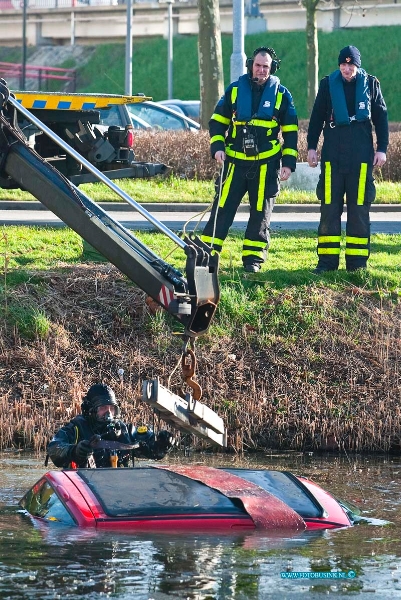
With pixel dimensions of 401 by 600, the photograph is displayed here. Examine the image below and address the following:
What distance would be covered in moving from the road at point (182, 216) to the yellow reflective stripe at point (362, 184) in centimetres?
332

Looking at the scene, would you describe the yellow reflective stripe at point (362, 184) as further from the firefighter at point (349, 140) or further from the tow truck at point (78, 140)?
the tow truck at point (78, 140)

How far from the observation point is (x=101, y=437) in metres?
8.62

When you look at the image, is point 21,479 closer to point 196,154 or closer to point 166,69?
point 196,154

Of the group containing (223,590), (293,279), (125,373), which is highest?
(293,279)

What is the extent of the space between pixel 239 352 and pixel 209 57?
12.0 m

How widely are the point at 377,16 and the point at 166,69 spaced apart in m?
8.86

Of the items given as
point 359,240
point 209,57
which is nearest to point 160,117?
point 209,57

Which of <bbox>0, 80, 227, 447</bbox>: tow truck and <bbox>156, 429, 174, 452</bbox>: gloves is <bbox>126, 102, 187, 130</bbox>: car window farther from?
<bbox>0, 80, 227, 447</bbox>: tow truck

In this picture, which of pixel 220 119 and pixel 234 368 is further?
pixel 234 368

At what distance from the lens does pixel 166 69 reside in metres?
52.0

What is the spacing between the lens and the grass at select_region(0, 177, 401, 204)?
58.6 ft

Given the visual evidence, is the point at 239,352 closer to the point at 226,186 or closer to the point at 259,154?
the point at 226,186

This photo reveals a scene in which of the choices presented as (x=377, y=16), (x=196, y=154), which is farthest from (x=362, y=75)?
(x=377, y=16)

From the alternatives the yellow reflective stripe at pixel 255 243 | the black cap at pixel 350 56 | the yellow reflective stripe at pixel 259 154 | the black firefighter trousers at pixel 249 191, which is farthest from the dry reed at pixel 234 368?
the black cap at pixel 350 56
